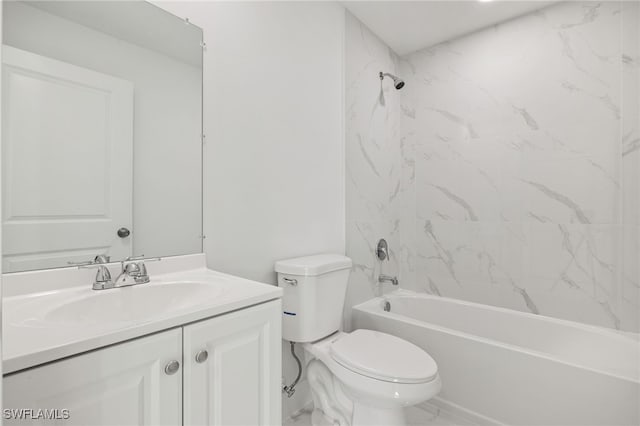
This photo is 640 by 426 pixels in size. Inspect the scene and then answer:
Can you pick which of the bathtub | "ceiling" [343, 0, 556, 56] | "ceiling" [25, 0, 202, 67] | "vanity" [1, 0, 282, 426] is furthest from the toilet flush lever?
"ceiling" [343, 0, 556, 56]

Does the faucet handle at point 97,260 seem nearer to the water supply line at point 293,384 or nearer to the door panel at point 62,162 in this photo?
the door panel at point 62,162

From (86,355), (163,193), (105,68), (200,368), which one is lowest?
(200,368)

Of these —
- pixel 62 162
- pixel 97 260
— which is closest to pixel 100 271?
pixel 97 260

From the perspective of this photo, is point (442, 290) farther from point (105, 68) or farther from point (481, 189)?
point (105, 68)

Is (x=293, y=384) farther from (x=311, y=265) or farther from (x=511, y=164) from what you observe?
(x=511, y=164)

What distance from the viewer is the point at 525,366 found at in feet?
5.31

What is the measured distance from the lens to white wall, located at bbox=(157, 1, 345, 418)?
4.80ft

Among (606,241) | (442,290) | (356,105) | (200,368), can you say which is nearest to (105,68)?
(200,368)

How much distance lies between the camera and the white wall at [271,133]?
146 centimetres

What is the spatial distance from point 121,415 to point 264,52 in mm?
1590

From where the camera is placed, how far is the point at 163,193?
4.32 feet

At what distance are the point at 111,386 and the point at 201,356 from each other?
0.67 ft

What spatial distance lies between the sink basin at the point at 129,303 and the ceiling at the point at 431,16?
203cm

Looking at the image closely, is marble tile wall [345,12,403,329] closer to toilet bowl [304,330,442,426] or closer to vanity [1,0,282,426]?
toilet bowl [304,330,442,426]
